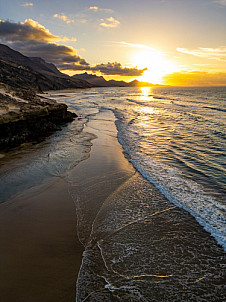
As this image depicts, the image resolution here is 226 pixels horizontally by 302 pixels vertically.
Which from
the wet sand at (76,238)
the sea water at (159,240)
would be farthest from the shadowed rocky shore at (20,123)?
the sea water at (159,240)

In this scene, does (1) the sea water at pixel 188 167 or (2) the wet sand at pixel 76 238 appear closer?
(2) the wet sand at pixel 76 238

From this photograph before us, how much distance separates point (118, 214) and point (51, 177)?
3692 mm

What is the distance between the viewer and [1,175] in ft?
25.5

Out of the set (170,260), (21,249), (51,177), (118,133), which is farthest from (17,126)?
(170,260)

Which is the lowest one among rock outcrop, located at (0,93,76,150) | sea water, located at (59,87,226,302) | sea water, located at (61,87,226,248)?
sea water, located at (59,87,226,302)

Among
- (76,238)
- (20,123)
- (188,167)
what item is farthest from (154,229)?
(20,123)

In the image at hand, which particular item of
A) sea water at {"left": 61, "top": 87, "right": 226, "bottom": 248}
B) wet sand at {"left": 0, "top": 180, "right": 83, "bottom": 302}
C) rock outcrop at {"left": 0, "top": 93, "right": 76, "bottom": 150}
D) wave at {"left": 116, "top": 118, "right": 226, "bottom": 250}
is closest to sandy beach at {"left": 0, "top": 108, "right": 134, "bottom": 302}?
wet sand at {"left": 0, "top": 180, "right": 83, "bottom": 302}

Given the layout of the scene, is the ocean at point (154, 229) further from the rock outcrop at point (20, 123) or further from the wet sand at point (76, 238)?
the rock outcrop at point (20, 123)

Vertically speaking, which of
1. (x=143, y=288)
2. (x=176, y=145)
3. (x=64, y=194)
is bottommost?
(x=143, y=288)

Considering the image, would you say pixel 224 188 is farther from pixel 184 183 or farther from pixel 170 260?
pixel 170 260

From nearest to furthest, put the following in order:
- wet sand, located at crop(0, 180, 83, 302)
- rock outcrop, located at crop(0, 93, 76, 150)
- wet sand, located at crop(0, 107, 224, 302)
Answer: wet sand, located at crop(0, 180, 83, 302), wet sand, located at crop(0, 107, 224, 302), rock outcrop, located at crop(0, 93, 76, 150)

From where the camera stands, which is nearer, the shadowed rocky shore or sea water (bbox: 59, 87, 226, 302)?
sea water (bbox: 59, 87, 226, 302)

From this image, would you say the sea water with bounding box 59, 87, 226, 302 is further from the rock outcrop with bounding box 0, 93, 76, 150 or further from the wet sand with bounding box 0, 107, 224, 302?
the rock outcrop with bounding box 0, 93, 76, 150

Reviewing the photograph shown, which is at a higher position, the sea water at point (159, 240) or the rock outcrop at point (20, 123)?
the rock outcrop at point (20, 123)
